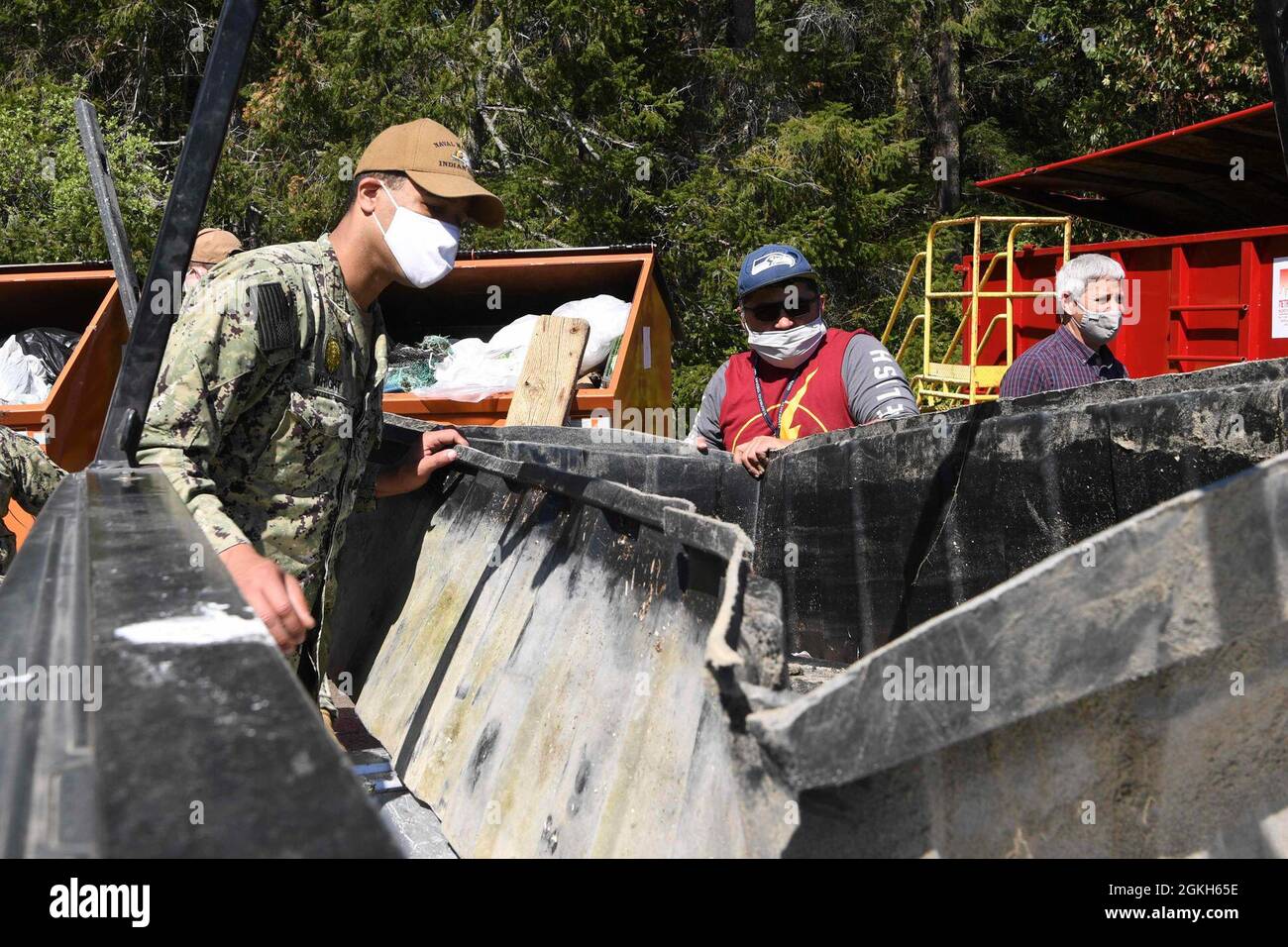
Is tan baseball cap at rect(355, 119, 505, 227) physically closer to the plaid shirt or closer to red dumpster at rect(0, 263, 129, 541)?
the plaid shirt

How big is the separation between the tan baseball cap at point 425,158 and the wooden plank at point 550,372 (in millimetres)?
3985

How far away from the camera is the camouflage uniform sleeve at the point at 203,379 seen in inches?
109

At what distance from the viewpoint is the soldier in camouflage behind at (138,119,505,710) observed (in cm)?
286

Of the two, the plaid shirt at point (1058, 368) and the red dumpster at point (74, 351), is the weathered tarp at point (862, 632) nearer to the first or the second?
the plaid shirt at point (1058, 368)

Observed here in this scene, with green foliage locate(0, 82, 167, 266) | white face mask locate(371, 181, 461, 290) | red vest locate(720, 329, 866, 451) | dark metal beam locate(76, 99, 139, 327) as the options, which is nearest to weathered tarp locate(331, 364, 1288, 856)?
red vest locate(720, 329, 866, 451)

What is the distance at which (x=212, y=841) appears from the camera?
89 centimetres

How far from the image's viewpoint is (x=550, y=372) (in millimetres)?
7449

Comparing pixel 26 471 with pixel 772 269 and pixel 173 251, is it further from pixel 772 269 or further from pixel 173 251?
pixel 772 269

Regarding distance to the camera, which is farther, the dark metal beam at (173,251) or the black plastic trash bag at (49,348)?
the black plastic trash bag at (49,348)

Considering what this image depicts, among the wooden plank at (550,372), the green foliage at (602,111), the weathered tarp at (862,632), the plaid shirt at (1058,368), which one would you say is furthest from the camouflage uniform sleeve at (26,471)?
the green foliage at (602,111)

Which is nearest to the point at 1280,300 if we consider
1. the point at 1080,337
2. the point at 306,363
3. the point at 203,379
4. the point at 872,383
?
the point at 1080,337
